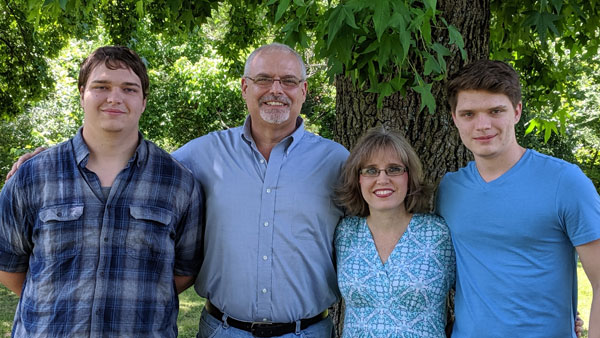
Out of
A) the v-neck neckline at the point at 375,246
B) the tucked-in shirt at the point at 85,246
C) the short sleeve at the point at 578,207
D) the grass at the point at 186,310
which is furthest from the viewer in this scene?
the grass at the point at 186,310

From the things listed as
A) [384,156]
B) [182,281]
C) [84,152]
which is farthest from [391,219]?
[84,152]

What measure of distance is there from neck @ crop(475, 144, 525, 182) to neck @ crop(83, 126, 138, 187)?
1656 mm

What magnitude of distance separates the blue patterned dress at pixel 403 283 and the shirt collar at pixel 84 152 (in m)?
1.14

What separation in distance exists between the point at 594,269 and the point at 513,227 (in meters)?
0.37

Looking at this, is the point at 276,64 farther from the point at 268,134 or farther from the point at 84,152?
the point at 84,152

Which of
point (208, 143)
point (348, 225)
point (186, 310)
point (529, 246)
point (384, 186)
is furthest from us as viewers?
point (186, 310)

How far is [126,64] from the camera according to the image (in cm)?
269

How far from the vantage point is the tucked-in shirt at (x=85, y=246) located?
2.53 metres

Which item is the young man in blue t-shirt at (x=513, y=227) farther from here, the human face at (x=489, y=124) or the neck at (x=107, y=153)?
the neck at (x=107, y=153)

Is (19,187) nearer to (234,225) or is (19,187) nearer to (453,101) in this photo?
(234,225)

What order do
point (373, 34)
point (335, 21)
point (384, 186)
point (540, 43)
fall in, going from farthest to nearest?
point (540, 43) → point (384, 186) → point (373, 34) → point (335, 21)

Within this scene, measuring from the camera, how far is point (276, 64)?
10.4ft

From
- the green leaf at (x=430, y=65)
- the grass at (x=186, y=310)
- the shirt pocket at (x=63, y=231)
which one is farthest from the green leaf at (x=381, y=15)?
the grass at (x=186, y=310)

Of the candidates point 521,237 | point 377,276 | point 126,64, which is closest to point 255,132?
point 126,64
